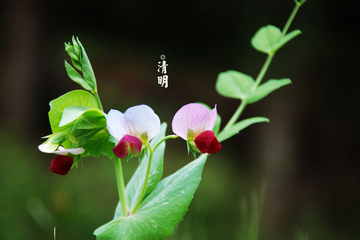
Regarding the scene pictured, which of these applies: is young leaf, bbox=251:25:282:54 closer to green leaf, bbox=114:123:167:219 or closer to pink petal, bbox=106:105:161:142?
green leaf, bbox=114:123:167:219

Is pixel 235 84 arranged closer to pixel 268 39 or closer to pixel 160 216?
pixel 268 39

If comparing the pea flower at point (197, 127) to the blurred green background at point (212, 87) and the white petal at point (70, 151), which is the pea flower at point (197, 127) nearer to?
the white petal at point (70, 151)

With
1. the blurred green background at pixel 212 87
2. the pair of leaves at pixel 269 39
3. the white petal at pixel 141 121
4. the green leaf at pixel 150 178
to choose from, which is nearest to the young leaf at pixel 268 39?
the pair of leaves at pixel 269 39

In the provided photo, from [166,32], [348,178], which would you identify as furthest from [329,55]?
[166,32]

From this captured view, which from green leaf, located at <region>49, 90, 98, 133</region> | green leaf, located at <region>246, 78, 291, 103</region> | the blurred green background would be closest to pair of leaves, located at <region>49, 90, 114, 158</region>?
green leaf, located at <region>49, 90, 98, 133</region>

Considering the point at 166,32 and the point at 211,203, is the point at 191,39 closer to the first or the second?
the point at 166,32

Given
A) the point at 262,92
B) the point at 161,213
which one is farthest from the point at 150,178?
the point at 262,92
